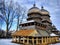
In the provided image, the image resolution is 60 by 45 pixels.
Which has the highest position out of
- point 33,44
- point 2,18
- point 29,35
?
point 2,18

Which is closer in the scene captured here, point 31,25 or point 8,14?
point 31,25

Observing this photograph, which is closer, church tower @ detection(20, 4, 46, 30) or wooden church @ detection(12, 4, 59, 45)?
wooden church @ detection(12, 4, 59, 45)

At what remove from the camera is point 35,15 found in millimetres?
23422

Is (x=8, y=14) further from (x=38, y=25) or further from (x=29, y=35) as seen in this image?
(x=29, y=35)

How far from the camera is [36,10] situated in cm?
2366

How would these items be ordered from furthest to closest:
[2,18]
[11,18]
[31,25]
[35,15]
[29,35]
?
[11,18] < [2,18] < [35,15] < [31,25] < [29,35]

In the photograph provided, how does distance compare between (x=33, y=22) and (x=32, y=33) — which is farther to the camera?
(x=33, y=22)

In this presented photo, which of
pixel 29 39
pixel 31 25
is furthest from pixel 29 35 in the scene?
pixel 31 25

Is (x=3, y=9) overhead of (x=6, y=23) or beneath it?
overhead

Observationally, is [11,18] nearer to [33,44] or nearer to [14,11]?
[14,11]

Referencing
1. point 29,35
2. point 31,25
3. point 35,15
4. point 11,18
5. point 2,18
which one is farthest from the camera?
point 11,18

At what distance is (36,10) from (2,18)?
32.9 feet

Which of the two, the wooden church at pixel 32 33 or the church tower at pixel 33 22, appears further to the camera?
the church tower at pixel 33 22

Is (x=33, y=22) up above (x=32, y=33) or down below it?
above
